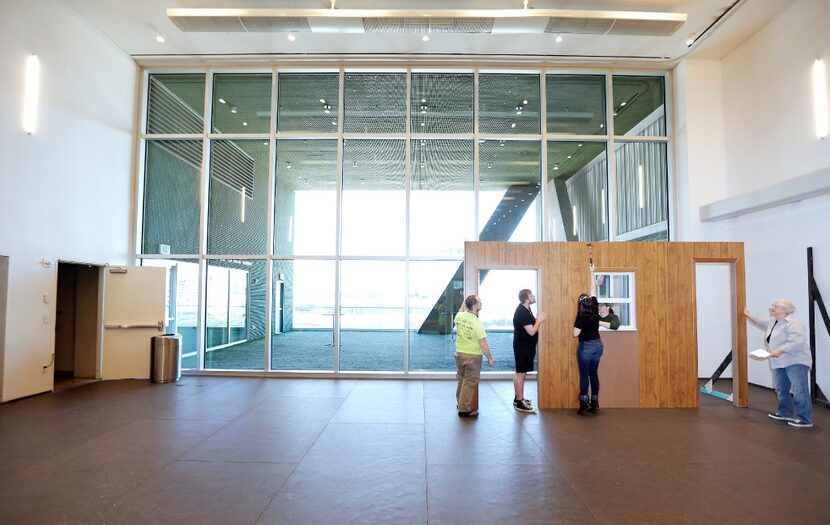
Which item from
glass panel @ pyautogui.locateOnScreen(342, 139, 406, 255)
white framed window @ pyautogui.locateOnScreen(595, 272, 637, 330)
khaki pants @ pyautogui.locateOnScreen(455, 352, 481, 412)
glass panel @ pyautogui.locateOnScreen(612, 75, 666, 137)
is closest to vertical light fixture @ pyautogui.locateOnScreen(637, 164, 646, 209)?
glass panel @ pyautogui.locateOnScreen(612, 75, 666, 137)

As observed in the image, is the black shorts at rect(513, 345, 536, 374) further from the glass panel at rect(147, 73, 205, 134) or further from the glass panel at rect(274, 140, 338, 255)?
the glass panel at rect(147, 73, 205, 134)

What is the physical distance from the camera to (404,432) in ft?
17.2

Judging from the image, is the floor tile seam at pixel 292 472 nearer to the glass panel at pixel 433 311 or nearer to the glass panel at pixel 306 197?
the glass panel at pixel 433 311

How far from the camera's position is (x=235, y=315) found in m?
8.96

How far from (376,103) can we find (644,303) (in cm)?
595

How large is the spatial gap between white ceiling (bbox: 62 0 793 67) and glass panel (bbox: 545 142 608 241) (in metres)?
1.68

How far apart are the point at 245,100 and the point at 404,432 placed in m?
7.21

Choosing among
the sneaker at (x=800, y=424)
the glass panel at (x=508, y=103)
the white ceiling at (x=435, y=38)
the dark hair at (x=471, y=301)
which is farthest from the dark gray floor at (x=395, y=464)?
the white ceiling at (x=435, y=38)

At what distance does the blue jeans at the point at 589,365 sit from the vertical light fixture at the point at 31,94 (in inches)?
330

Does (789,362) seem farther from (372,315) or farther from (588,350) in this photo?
(372,315)

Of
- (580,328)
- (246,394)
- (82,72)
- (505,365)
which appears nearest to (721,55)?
(580,328)

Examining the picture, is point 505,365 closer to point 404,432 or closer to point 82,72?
point 404,432

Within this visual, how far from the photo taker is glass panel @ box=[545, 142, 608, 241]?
894 centimetres

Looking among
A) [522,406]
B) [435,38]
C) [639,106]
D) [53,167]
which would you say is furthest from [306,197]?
[639,106]
